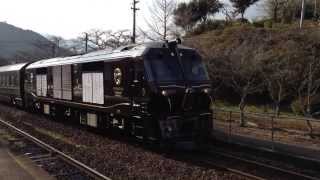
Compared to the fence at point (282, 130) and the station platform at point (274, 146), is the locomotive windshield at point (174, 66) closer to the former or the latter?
the station platform at point (274, 146)

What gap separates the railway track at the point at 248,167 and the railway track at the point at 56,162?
10.4 feet

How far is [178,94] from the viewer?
1497 cm

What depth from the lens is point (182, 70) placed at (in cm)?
1549

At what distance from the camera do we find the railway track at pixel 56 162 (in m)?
11.9

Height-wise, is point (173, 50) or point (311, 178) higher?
point (173, 50)

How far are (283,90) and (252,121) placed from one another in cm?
424

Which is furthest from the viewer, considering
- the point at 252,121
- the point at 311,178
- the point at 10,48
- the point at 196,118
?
the point at 10,48

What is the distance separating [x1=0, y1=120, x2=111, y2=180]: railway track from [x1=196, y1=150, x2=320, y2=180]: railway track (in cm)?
315

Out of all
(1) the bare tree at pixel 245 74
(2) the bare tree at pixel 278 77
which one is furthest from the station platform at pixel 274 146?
(1) the bare tree at pixel 245 74

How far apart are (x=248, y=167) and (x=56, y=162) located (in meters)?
5.01

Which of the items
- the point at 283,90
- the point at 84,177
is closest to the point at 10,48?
the point at 283,90

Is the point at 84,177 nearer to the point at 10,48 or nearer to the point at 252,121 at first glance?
the point at 252,121

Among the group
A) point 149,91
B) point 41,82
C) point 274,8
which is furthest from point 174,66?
point 274,8

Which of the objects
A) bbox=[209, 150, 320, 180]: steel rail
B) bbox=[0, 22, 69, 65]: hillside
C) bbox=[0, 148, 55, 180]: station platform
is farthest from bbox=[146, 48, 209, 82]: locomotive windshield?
bbox=[0, 22, 69, 65]: hillside
